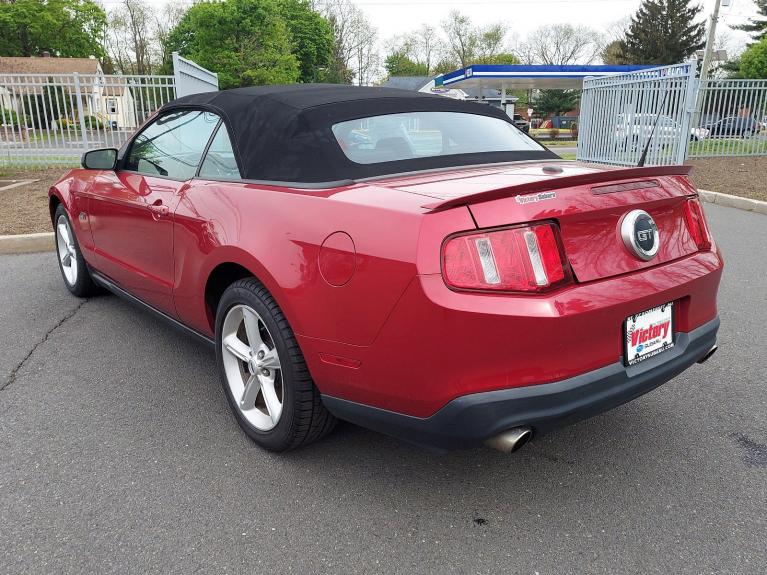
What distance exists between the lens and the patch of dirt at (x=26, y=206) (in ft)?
24.1

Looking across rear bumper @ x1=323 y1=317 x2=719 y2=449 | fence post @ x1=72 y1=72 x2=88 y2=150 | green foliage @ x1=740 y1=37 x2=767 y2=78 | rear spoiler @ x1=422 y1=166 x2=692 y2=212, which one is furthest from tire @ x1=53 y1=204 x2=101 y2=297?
green foliage @ x1=740 y1=37 x2=767 y2=78

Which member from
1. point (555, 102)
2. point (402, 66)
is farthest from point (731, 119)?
point (402, 66)

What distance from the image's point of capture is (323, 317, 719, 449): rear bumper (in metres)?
1.96

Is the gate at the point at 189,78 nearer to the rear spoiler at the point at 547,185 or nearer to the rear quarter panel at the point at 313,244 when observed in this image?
the rear quarter panel at the point at 313,244

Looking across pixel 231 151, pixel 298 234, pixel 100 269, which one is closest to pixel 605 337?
pixel 298 234

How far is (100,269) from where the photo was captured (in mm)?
4289

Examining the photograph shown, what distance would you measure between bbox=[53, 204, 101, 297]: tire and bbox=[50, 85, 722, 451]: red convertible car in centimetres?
175

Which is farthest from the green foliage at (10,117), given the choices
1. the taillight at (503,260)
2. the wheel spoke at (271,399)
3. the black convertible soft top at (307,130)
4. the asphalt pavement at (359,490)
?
the taillight at (503,260)

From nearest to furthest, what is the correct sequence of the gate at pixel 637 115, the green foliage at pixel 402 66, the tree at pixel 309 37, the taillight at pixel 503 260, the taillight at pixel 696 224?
the taillight at pixel 503 260, the taillight at pixel 696 224, the gate at pixel 637 115, the tree at pixel 309 37, the green foliage at pixel 402 66

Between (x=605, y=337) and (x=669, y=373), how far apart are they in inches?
17.3

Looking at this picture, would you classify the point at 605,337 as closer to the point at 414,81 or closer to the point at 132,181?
the point at 132,181

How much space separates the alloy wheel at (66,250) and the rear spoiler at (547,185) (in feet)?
12.3

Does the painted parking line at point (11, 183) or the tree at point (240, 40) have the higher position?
the tree at point (240, 40)

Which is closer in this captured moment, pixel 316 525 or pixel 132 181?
pixel 316 525
